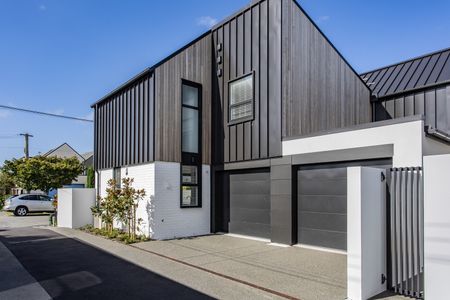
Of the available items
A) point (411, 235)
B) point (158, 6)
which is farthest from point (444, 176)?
point (158, 6)

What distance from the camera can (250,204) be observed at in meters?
10.3

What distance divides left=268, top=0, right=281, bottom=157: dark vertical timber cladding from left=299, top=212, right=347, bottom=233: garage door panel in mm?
1885

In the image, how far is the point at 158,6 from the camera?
1028 centimetres

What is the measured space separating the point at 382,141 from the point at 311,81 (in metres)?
3.69

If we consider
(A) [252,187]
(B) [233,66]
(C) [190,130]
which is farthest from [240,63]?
(A) [252,187]

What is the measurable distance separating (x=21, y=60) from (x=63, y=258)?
35.8ft

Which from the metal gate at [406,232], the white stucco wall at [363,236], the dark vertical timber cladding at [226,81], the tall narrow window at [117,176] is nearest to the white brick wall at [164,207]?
the tall narrow window at [117,176]

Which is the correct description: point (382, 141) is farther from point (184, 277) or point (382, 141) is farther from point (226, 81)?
point (226, 81)

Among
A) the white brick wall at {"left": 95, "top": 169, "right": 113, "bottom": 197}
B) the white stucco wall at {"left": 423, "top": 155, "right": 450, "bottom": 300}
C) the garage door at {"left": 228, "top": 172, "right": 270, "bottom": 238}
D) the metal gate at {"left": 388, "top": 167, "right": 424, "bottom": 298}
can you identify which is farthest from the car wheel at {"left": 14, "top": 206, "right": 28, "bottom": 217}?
the white stucco wall at {"left": 423, "top": 155, "right": 450, "bottom": 300}

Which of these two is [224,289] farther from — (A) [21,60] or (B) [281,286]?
(A) [21,60]

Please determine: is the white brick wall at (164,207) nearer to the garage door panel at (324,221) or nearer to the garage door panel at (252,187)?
the garage door panel at (252,187)

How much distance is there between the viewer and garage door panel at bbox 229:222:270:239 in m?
9.79

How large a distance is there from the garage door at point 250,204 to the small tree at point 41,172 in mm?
16965

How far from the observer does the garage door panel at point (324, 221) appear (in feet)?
26.2
